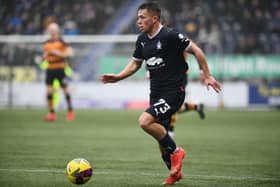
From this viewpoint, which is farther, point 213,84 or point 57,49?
point 57,49

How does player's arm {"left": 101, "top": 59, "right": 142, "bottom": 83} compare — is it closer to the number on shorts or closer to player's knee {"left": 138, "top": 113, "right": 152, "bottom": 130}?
the number on shorts

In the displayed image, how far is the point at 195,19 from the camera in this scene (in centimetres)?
2839

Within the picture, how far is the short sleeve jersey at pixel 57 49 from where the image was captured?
18938mm

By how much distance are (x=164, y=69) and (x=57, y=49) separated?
11.6 m

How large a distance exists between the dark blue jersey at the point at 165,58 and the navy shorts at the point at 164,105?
7 cm

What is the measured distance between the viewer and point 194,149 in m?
11.4

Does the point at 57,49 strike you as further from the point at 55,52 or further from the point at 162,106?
the point at 162,106

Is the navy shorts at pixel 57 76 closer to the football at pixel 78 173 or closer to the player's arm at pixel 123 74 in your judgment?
the player's arm at pixel 123 74

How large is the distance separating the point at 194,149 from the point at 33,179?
14.7ft

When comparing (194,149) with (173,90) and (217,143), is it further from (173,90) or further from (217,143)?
(173,90)

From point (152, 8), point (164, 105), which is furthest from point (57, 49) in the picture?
point (164, 105)

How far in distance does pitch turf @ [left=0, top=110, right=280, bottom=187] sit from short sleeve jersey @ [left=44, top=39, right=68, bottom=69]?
6.74 feet

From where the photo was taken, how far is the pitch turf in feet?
25.3

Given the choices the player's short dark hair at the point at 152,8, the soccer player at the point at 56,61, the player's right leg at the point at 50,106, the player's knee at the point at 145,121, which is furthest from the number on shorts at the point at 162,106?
the soccer player at the point at 56,61
